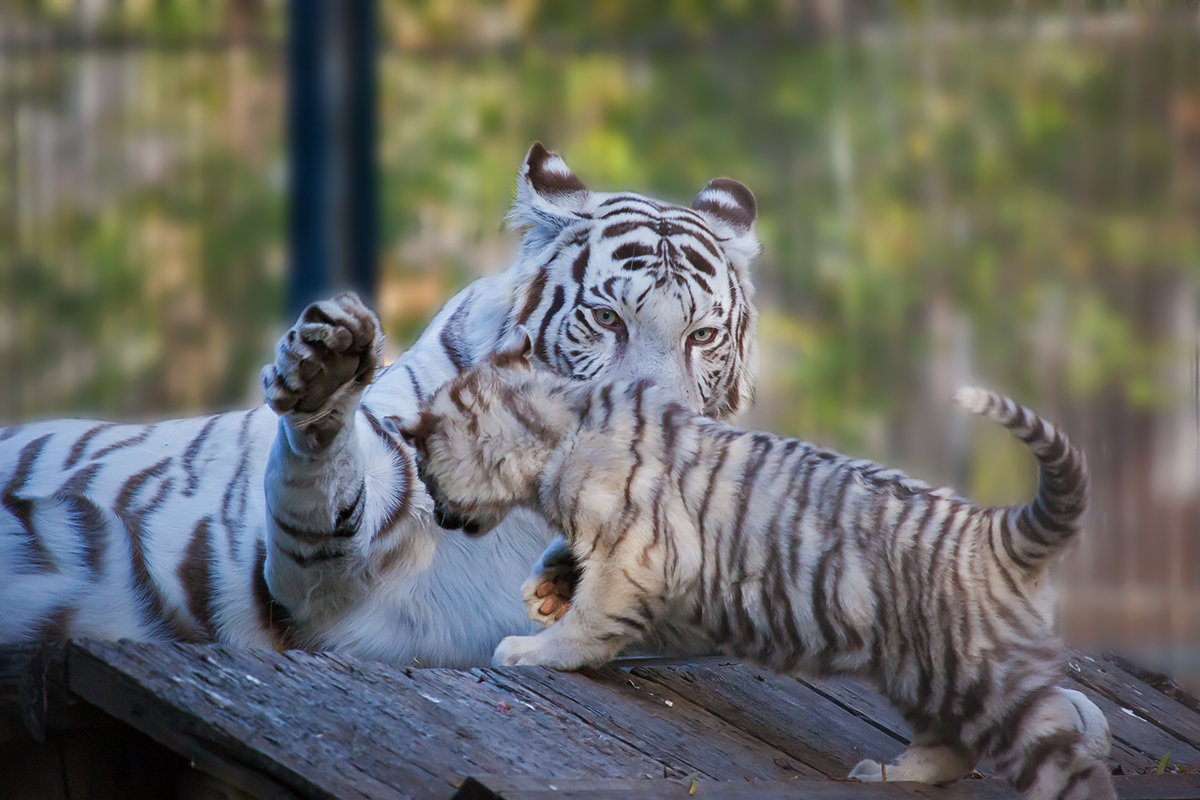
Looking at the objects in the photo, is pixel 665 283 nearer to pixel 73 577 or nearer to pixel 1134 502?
pixel 73 577

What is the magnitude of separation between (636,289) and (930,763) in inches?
39.8

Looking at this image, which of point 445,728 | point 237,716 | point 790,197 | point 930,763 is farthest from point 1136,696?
point 790,197

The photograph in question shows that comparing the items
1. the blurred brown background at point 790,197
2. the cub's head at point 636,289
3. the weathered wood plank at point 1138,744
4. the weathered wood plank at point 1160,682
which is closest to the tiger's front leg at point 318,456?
the cub's head at point 636,289

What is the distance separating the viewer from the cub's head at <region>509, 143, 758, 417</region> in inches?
103

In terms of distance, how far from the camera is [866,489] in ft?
6.77

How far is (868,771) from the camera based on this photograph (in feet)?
6.66

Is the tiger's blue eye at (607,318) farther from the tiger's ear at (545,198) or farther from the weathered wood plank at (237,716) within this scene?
the weathered wood plank at (237,716)

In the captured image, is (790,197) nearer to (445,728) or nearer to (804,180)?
(804,180)

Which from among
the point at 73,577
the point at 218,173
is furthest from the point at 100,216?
the point at 73,577

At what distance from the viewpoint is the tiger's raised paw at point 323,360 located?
6.39ft

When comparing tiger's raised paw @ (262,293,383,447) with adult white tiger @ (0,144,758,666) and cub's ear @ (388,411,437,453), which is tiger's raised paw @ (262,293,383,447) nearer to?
adult white tiger @ (0,144,758,666)

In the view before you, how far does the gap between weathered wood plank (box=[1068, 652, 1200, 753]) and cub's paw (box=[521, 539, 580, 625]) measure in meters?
1.15

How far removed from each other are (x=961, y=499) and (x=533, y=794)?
0.89 metres

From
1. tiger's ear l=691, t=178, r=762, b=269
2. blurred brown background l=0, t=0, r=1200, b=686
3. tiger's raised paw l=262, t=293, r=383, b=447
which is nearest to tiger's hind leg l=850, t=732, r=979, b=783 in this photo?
tiger's raised paw l=262, t=293, r=383, b=447
